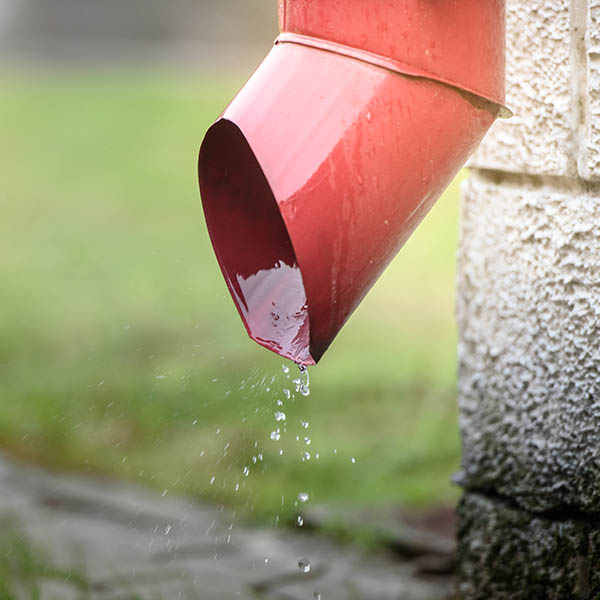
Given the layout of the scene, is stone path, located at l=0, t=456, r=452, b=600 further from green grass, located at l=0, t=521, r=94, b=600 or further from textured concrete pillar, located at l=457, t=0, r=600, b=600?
textured concrete pillar, located at l=457, t=0, r=600, b=600

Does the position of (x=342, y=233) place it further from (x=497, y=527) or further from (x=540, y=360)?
(x=497, y=527)

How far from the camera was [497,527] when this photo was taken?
2008mm

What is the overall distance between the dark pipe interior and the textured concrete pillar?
17.4 inches

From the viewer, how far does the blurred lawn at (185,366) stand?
3.24 metres

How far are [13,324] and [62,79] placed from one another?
28.4 ft

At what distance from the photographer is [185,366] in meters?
4.12

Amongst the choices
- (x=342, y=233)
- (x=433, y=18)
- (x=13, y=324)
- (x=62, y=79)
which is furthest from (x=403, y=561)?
(x=62, y=79)

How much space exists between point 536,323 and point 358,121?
600 mm

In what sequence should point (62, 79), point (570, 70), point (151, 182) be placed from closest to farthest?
point (570, 70)
point (151, 182)
point (62, 79)

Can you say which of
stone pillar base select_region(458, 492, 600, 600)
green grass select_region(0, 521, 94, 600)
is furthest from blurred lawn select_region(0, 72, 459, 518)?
stone pillar base select_region(458, 492, 600, 600)

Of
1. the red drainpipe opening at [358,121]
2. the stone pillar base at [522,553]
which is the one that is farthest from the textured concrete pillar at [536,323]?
the red drainpipe opening at [358,121]

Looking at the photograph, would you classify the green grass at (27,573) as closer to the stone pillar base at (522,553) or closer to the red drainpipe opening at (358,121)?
the stone pillar base at (522,553)

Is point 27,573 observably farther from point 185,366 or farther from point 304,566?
point 185,366

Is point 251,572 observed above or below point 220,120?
below
